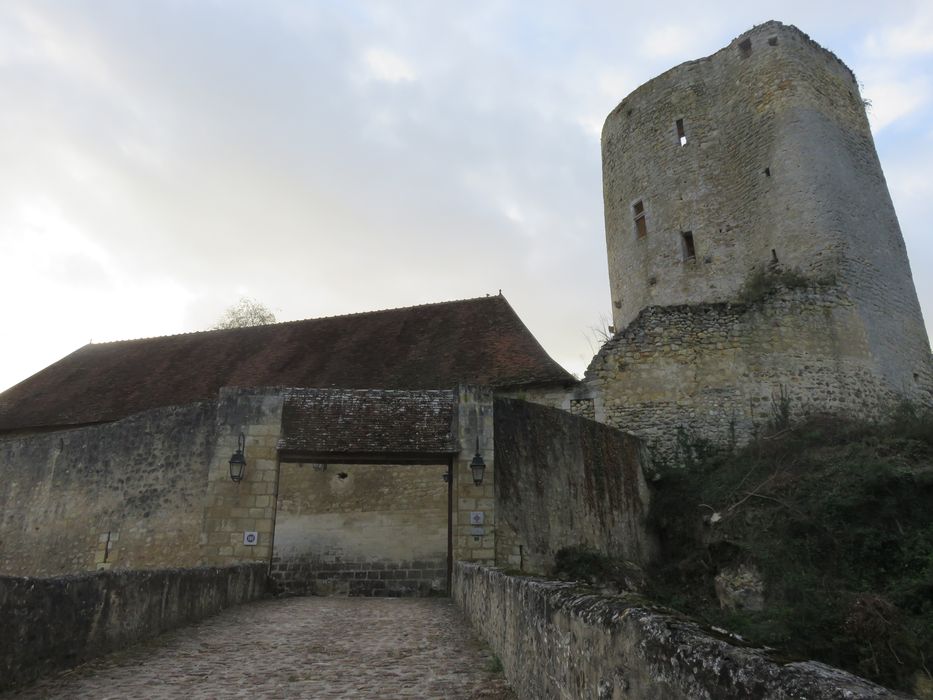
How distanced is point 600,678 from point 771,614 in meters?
6.62

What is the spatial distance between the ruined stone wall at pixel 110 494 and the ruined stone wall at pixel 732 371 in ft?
26.9

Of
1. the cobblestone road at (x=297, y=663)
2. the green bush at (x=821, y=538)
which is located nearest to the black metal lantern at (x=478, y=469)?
the cobblestone road at (x=297, y=663)

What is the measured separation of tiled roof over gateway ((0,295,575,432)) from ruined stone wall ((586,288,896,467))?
151cm

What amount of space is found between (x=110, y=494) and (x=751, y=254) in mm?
15411

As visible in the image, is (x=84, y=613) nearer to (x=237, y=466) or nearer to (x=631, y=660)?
(x=631, y=660)

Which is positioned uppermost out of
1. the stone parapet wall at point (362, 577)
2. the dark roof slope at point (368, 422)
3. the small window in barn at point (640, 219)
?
the small window in barn at point (640, 219)

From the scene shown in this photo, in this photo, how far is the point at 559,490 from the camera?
36.0 feet

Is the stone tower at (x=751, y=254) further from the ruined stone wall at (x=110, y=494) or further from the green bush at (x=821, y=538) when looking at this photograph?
the ruined stone wall at (x=110, y=494)

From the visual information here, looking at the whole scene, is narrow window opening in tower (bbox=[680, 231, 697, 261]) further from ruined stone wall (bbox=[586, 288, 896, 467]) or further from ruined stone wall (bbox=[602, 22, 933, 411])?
ruined stone wall (bbox=[586, 288, 896, 467])

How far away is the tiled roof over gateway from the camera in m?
15.5

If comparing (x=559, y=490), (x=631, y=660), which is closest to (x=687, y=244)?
(x=559, y=490)

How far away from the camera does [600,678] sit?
2.26 metres

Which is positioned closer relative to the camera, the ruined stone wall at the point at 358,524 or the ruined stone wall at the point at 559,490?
the ruined stone wall at the point at 559,490

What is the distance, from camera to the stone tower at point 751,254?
1382cm
